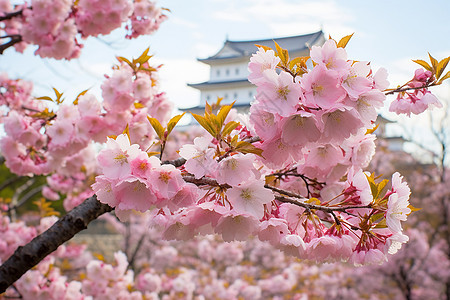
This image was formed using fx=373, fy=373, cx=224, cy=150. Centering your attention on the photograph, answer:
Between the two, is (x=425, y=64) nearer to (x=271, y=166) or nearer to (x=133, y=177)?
(x=271, y=166)

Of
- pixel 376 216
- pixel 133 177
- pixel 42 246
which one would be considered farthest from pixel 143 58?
pixel 376 216

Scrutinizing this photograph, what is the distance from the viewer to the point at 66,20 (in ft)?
10.8

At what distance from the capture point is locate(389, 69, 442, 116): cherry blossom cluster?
1.16 metres

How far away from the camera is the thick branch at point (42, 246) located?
1254 millimetres

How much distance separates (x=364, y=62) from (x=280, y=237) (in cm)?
51

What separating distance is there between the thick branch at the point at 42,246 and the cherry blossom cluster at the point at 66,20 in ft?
7.23

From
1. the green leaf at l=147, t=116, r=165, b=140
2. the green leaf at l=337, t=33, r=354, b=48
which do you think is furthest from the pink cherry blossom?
the green leaf at l=337, t=33, r=354, b=48

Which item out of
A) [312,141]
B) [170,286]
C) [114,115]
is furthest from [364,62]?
[170,286]

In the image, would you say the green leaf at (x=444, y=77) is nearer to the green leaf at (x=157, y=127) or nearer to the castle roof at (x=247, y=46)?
the green leaf at (x=157, y=127)

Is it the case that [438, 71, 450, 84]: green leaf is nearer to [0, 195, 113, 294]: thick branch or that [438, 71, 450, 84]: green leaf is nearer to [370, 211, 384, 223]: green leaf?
[370, 211, 384, 223]: green leaf

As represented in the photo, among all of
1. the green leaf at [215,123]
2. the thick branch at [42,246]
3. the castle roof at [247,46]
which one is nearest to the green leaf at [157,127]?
the green leaf at [215,123]

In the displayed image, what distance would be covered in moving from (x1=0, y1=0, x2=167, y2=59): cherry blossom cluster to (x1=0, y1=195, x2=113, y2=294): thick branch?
220cm

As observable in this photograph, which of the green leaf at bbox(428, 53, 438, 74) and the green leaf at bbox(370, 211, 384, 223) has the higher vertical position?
the green leaf at bbox(428, 53, 438, 74)

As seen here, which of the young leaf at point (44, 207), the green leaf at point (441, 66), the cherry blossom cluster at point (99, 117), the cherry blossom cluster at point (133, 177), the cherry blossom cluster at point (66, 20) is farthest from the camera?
the young leaf at point (44, 207)
